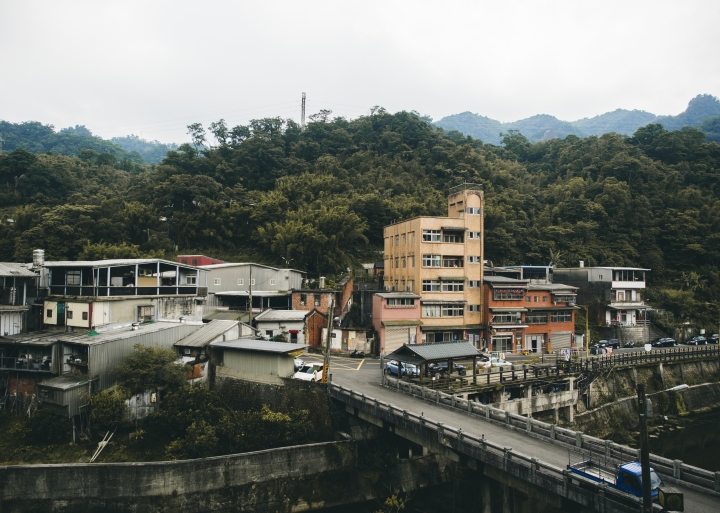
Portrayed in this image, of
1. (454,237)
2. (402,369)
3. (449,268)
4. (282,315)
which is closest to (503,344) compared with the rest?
(449,268)

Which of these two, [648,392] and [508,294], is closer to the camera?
[648,392]

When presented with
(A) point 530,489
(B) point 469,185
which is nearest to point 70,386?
(A) point 530,489

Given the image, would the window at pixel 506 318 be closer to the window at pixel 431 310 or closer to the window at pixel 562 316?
the window at pixel 562 316

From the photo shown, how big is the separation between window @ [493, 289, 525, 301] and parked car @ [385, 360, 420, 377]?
1521cm

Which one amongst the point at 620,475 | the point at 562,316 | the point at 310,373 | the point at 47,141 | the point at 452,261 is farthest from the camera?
the point at 47,141

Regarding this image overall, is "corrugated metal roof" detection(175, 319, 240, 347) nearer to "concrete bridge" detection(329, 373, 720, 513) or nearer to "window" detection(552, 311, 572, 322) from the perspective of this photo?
"concrete bridge" detection(329, 373, 720, 513)

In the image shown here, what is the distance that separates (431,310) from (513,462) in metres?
25.8

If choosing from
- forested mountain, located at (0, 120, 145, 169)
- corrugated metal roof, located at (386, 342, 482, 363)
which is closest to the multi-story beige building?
corrugated metal roof, located at (386, 342, 482, 363)

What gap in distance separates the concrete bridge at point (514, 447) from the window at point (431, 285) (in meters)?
15.7

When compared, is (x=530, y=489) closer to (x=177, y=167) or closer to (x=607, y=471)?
(x=607, y=471)

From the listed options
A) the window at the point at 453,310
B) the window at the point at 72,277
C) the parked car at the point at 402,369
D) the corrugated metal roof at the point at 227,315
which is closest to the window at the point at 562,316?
the window at the point at 453,310

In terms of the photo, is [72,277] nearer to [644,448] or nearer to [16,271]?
[16,271]

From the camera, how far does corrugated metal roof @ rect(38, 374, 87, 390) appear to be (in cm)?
2478

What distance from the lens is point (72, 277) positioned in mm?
33938
